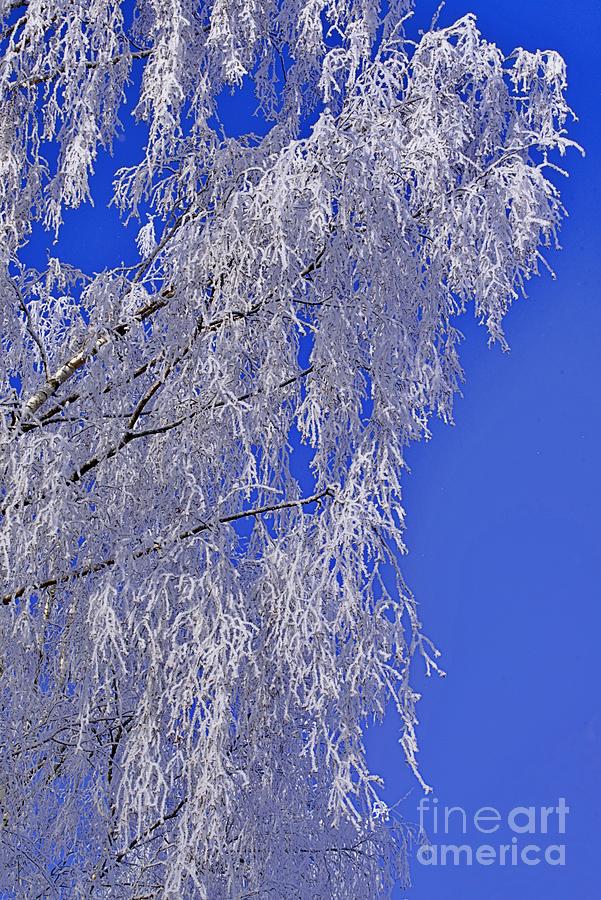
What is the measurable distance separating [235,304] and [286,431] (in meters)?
0.25

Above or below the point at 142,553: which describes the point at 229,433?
above

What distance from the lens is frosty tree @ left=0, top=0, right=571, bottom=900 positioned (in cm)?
189

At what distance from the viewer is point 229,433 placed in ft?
6.86

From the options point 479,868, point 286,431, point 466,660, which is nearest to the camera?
point 286,431

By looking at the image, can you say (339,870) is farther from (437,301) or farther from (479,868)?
(479,868)

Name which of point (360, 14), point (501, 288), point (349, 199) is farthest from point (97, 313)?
point (360, 14)

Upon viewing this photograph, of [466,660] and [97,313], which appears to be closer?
[97,313]

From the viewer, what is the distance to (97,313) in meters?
2.34

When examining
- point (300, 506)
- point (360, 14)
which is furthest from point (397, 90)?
point (300, 506)

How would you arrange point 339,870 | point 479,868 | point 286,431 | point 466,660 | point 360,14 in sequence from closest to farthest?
point 286,431 < point 339,870 < point 360,14 < point 479,868 < point 466,660

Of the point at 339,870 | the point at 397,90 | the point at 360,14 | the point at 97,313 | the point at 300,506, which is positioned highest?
the point at 360,14

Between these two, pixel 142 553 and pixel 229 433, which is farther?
pixel 229 433

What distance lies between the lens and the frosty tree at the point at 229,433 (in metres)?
1.89

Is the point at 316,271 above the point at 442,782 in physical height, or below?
below
